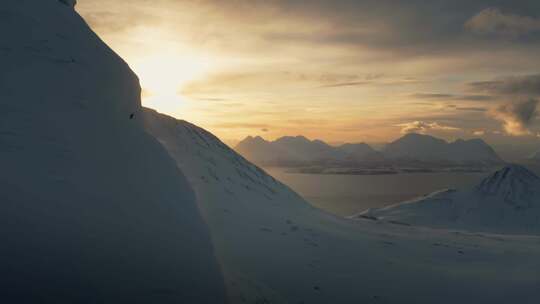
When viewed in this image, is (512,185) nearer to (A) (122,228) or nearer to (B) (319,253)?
(B) (319,253)

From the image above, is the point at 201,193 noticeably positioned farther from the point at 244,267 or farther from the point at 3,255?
the point at 3,255

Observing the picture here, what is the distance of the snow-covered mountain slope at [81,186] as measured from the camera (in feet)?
28.9

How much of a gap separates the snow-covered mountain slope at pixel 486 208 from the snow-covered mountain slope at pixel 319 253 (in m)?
33.7

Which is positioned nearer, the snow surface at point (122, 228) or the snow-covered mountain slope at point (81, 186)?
the snow-covered mountain slope at point (81, 186)

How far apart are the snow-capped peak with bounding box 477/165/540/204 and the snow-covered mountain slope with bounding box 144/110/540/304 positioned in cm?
4428

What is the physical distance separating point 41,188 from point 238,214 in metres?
9.84

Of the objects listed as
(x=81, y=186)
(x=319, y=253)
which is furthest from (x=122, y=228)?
(x=319, y=253)

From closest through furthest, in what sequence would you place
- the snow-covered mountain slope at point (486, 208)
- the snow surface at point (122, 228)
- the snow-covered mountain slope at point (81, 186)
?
the snow-covered mountain slope at point (81, 186)
the snow surface at point (122, 228)
the snow-covered mountain slope at point (486, 208)

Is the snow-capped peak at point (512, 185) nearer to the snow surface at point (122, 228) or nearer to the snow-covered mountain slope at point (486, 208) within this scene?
the snow-covered mountain slope at point (486, 208)

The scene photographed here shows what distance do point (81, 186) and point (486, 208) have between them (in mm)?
64839

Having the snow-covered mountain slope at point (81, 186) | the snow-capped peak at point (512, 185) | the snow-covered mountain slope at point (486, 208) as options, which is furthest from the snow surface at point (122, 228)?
the snow-capped peak at point (512, 185)

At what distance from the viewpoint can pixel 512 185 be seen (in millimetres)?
68062

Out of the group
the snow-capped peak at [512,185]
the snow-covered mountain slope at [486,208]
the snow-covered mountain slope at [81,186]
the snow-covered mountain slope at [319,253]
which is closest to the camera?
the snow-covered mountain slope at [81,186]

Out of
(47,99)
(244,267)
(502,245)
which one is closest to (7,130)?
(47,99)
